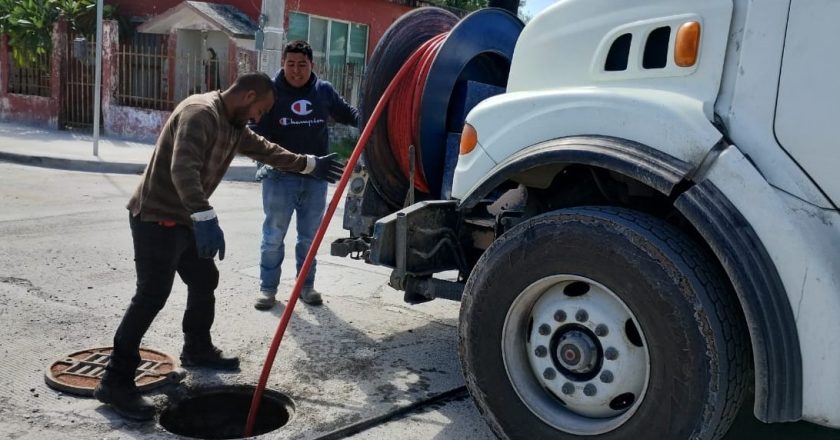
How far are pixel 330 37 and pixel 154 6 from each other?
4.00 meters

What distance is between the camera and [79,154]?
543 inches

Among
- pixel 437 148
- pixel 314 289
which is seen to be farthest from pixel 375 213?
pixel 314 289

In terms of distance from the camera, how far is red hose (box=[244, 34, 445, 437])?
3994 mm

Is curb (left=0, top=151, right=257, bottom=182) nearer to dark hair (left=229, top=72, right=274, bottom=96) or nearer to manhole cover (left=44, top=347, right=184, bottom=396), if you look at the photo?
manhole cover (left=44, top=347, right=184, bottom=396)

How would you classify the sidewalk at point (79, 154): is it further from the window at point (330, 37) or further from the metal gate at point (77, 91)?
the window at point (330, 37)

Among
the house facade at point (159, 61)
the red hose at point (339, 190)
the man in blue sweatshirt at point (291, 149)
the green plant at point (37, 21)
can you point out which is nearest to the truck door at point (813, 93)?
the red hose at point (339, 190)

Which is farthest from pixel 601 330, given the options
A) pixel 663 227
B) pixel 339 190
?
pixel 339 190

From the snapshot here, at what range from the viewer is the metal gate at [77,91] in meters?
17.7

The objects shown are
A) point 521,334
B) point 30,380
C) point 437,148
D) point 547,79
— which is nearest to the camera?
point 521,334

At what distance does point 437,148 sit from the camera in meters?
4.83

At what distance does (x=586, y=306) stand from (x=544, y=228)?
0.33 m

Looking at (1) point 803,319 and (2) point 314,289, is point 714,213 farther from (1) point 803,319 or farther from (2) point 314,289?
(2) point 314,289

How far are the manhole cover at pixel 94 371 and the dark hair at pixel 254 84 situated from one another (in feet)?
4.80

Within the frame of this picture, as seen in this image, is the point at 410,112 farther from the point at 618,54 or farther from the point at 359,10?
the point at 359,10
